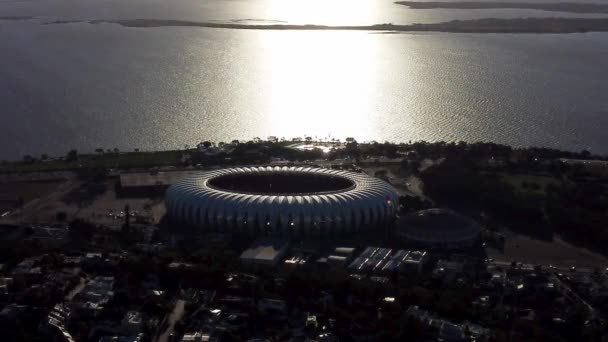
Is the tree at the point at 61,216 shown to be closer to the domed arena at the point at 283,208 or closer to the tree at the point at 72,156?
the domed arena at the point at 283,208

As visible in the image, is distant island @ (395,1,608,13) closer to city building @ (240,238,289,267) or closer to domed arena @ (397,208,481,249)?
domed arena @ (397,208,481,249)

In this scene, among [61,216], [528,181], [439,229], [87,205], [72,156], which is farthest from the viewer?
[72,156]

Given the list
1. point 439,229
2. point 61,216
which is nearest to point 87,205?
point 61,216

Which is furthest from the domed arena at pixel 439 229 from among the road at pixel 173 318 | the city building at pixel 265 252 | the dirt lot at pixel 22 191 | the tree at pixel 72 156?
the tree at pixel 72 156

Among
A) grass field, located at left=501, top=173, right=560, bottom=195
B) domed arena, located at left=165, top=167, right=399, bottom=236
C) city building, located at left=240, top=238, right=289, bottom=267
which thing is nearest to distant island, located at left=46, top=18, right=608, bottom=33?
grass field, located at left=501, top=173, right=560, bottom=195

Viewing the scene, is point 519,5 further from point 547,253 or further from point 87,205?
point 547,253
